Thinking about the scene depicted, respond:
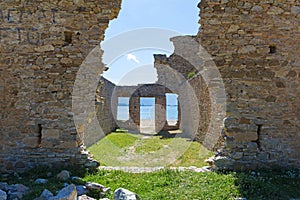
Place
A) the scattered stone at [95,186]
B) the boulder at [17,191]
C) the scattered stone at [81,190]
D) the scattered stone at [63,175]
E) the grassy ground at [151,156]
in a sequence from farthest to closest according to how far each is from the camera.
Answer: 1. the grassy ground at [151,156]
2. the scattered stone at [63,175]
3. the scattered stone at [95,186]
4. the scattered stone at [81,190]
5. the boulder at [17,191]

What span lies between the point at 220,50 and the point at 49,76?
3.77 meters

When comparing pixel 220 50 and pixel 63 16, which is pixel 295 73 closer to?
pixel 220 50

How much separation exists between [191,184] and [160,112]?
45.9ft

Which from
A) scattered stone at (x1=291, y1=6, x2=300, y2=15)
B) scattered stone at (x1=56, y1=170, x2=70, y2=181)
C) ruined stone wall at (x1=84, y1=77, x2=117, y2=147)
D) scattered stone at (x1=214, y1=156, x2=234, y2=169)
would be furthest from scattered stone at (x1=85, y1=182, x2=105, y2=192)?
scattered stone at (x1=291, y1=6, x2=300, y2=15)

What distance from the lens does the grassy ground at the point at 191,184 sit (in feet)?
13.2

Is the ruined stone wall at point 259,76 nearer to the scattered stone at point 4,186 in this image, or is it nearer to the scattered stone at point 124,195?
the scattered stone at point 124,195

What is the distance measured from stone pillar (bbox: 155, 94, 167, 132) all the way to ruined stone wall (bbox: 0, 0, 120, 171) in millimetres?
12976

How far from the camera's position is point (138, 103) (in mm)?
19141

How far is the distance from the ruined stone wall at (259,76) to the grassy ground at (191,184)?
0.51m

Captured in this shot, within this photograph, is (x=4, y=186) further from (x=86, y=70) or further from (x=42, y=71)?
(x=86, y=70)

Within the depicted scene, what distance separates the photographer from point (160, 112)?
1836 centimetres

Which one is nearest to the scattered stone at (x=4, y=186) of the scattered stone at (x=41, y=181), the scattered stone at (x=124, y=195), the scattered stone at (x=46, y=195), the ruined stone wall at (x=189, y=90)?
the scattered stone at (x=41, y=181)

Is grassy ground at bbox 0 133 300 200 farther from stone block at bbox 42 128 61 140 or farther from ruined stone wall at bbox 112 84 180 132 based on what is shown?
ruined stone wall at bbox 112 84 180 132

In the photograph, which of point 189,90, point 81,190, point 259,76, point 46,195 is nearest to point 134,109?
point 189,90
